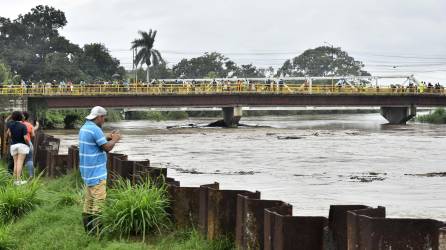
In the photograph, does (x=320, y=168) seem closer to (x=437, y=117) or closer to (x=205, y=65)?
(x=437, y=117)

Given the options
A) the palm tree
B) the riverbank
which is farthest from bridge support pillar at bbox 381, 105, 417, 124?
the palm tree

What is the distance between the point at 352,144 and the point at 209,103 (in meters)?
26.9

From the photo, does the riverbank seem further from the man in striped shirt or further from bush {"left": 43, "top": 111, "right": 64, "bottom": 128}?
the man in striped shirt

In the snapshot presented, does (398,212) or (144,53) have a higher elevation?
(144,53)

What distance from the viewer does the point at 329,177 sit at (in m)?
21.6

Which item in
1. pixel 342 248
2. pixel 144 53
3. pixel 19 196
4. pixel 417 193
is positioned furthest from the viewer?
pixel 144 53

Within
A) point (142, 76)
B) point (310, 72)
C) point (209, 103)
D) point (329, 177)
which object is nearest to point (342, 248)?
point (329, 177)

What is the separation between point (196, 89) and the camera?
62.6 meters

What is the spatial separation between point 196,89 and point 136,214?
5354 cm

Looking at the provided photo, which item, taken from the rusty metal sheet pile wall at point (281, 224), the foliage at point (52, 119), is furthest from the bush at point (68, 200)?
the foliage at point (52, 119)

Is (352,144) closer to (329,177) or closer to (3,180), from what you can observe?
(329,177)

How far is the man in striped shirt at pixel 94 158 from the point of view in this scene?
948 cm

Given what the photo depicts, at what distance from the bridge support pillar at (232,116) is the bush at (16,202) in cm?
5182

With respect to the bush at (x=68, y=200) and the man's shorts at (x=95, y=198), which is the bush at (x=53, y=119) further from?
the man's shorts at (x=95, y=198)
